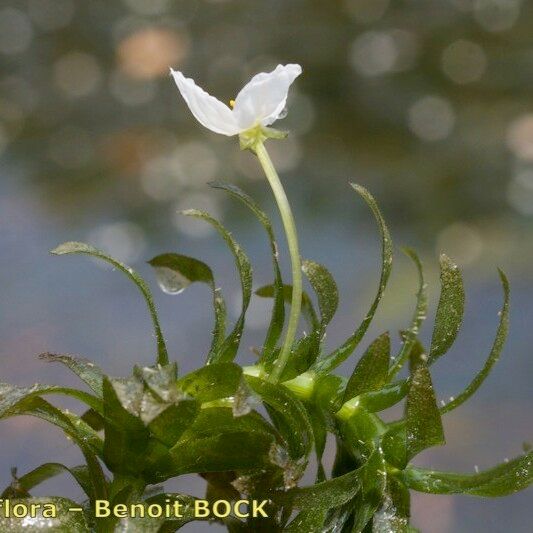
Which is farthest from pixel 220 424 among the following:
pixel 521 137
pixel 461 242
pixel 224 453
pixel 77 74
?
pixel 77 74

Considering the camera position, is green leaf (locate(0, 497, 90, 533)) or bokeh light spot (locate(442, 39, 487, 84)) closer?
green leaf (locate(0, 497, 90, 533))

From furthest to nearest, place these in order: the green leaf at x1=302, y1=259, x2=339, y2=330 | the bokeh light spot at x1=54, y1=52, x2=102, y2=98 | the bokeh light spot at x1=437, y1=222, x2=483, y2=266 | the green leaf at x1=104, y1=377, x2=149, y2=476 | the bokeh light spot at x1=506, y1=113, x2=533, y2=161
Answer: the bokeh light spot at x1=54, y1=52, x2=102, y2=98 < the bokeh light spot at x1=506, y1=113, x2=533, y2=161 < the bokeh light spot at x1=437, y1=222, x2=483, y2=266 < the green leaf at x1=302, y1=259, x2=339, y2=330 < the green leaf at x1=104, y1=377, x2=149, y2=476

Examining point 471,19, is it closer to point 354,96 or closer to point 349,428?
point 354,96

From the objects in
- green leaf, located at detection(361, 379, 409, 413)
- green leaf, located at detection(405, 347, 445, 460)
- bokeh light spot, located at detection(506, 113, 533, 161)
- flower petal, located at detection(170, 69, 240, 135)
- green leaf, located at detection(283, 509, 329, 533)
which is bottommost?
green leaf, located at detection(283, 509, 329, 533)

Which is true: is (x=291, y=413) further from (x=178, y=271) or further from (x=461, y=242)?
(x=461, y=242)

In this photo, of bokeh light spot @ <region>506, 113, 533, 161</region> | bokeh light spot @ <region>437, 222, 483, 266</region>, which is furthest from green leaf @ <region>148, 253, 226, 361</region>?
bokeh light spot @ <region>506, 113, 533, 161</region>

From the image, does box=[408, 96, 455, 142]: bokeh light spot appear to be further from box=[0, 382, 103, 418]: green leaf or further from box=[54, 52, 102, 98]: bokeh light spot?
box=[0, 382, 103, 418]: green leaf

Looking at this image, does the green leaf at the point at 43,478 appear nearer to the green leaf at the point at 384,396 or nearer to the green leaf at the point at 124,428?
the green leaf at the point at 124,428
